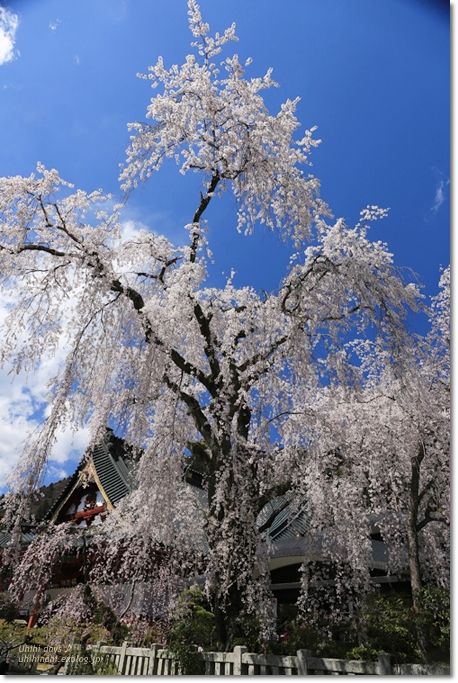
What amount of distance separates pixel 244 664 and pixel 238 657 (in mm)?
65

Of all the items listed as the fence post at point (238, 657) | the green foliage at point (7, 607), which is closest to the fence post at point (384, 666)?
the fence post at point (238, 657)

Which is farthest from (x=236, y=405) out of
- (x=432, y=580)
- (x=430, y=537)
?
(x=432, y=580)

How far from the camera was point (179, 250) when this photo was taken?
563 cm

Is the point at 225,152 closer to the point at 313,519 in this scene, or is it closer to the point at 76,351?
the point at 76,351

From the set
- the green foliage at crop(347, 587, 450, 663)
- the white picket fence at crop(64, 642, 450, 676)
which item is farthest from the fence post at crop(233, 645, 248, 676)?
the green foliage at crop(347, 587, 450, 663)

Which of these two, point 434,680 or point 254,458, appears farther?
point 254,458

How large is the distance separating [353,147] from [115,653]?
6190 mm

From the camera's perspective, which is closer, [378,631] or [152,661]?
[378,631]

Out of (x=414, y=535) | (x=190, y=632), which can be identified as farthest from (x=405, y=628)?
(x=190, y=632)

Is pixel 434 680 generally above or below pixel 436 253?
below

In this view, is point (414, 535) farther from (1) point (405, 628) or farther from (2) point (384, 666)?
(2) point (384, 666)

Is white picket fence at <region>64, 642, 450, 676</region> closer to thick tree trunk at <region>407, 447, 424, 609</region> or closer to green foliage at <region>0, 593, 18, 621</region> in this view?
green foliage at <region>0, 593, 18, 621</region>

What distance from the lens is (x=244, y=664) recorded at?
330cm

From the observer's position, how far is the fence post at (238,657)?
3.31 meters
